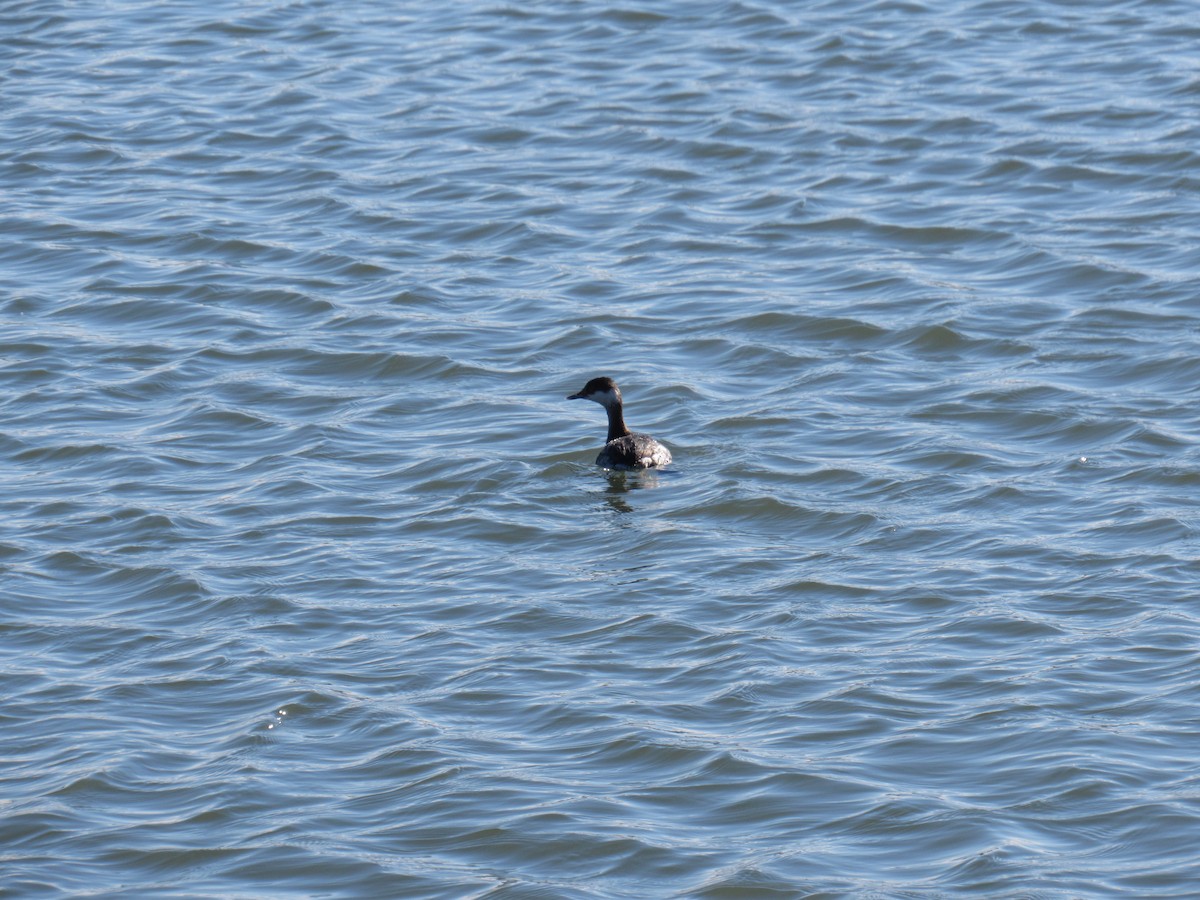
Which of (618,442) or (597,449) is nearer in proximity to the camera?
(618,442)

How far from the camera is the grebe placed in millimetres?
13195

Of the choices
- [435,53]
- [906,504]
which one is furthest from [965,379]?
[435,53]

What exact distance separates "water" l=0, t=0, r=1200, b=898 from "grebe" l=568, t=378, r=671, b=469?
0.19 meters

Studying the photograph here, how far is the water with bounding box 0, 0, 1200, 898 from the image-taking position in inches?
358

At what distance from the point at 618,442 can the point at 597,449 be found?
76cm

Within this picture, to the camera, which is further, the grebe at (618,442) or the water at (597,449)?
the grebe at (618,442)

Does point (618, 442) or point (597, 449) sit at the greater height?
point (618, 442)

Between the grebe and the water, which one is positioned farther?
the grebe

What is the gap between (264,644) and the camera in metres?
10.8

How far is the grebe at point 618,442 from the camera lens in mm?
13195

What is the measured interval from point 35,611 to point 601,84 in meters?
11.5

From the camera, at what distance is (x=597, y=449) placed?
551 inches

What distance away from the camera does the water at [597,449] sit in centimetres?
909

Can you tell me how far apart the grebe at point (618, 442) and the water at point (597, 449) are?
0.19 metres
